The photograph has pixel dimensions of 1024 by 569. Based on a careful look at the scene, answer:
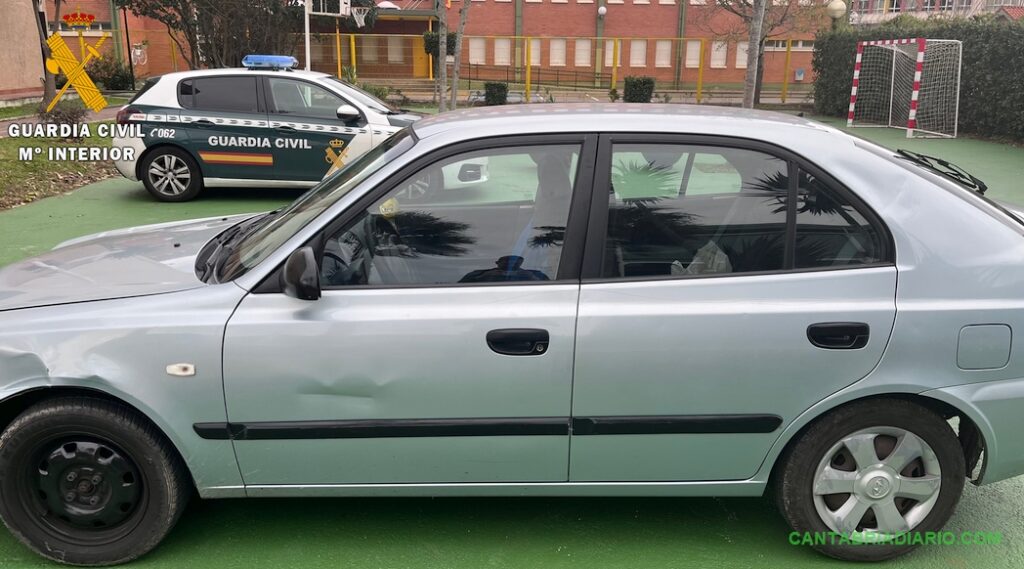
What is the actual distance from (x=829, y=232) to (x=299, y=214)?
1.97m

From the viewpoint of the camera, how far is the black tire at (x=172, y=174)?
10156 mm

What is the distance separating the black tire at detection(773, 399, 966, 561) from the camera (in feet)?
9.13

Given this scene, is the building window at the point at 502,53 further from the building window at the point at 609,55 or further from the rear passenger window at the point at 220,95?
the rear passenger window at the point at 220,95

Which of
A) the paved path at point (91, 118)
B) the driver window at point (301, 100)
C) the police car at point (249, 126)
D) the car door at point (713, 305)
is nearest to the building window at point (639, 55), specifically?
the paved path at point (91, 118)

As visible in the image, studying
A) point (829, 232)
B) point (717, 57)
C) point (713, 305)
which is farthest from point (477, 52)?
point (713, 305)

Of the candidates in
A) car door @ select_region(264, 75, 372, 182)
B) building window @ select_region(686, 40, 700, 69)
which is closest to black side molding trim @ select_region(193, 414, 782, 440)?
car door @ select_region(264, 75, 372, 182)

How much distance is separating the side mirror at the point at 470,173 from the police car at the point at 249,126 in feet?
23.1

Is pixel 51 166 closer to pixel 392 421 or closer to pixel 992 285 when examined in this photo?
pixel 392 421

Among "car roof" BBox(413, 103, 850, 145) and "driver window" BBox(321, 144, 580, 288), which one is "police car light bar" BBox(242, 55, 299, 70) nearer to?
"car roof" BBox(413, 103, 850, 145)

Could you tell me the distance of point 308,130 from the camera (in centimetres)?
994

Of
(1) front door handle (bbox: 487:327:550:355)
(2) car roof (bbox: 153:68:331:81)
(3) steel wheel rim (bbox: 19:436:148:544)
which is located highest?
(2) car roof (bbox: 153:68:331:81)

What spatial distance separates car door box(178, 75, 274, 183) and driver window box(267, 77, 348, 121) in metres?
0.20

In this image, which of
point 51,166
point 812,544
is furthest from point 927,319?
point 51,166

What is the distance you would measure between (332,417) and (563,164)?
119 centimetres
